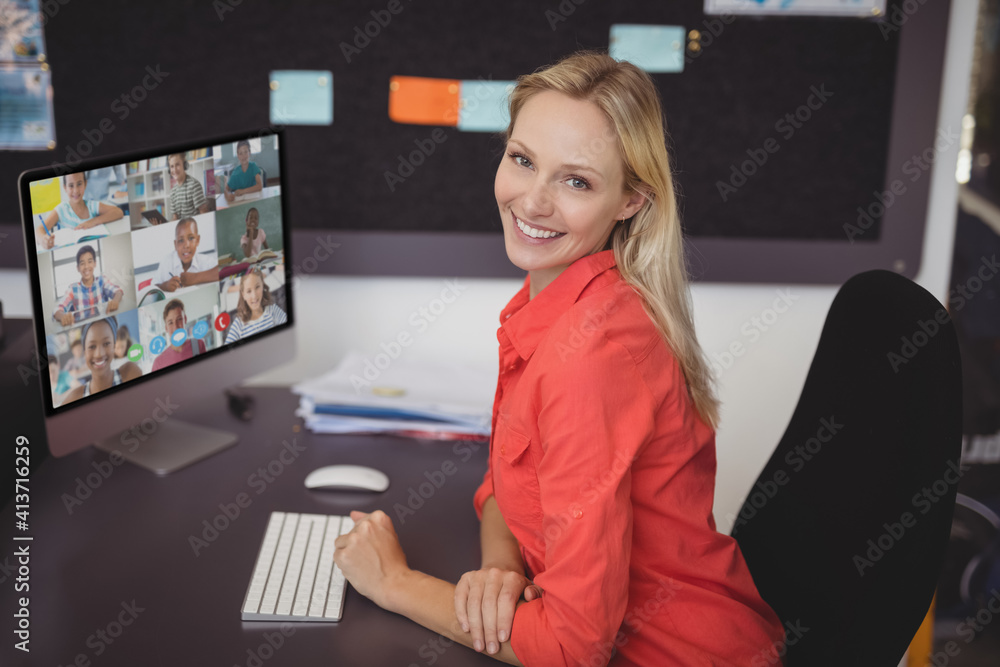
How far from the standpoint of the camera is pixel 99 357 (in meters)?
1.14

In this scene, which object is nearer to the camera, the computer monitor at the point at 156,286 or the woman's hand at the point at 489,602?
the woman's hand at the point at 489,602

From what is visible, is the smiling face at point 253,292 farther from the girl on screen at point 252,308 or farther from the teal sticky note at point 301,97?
the teal sticky note at point 301,97

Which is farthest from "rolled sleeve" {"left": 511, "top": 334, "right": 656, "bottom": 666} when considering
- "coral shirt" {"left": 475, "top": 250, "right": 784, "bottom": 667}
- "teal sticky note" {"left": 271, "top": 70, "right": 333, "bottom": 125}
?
"teal sticky note" {"left": 271, "top": 70, "right": 333, "bottom": 125}

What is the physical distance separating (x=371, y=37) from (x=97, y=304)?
700 mm

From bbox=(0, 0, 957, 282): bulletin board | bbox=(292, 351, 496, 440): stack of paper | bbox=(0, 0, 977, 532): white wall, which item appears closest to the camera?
bbox=(292, 351, 496, 440): stack of paper

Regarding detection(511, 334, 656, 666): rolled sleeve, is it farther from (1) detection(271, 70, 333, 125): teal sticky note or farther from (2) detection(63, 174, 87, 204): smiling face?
(1) detection(271, 70, 333, 125): teal sticky note

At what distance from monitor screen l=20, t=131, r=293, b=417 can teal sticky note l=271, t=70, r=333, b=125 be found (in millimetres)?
263

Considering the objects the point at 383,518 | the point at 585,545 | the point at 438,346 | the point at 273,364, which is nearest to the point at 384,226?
the point at 438,346

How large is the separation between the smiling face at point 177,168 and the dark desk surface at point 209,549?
40cm

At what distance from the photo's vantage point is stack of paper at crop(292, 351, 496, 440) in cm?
138

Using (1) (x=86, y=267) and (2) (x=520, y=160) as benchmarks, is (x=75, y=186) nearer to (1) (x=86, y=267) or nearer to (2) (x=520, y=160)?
(1) (x=86, y=267)

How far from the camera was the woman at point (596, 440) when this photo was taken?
2.80 ft

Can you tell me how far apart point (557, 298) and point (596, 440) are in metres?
0.22

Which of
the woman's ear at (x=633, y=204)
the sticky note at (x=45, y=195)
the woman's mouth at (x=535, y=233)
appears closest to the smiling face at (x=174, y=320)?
the sticky note at (x=45, y=195)
